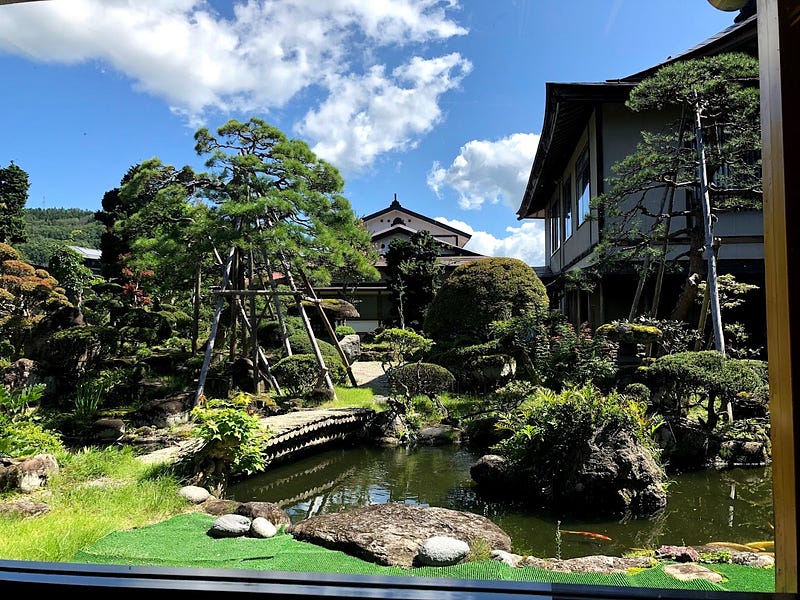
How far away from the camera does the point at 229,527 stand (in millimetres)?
3615

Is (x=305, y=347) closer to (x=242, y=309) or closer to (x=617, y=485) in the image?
(x=242, y=309)

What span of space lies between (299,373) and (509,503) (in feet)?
14.9

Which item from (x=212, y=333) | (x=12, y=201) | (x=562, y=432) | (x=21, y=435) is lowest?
(x=21, y=435)

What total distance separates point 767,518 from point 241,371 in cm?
677

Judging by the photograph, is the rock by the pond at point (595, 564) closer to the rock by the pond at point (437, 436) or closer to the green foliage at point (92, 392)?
the rock by the pond at point (437, 436)

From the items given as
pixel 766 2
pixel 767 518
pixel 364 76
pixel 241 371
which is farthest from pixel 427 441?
pixel 766 2

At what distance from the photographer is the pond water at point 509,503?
3859 mm

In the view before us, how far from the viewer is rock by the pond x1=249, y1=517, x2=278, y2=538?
144 inches

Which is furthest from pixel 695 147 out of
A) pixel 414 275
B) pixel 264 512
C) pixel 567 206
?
pixel 414 275

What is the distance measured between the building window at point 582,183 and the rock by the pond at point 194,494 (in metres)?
7.61

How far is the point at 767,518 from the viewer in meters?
4.03

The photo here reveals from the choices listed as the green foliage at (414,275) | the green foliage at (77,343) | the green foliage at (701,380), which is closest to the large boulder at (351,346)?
the green foliage at (414,275)

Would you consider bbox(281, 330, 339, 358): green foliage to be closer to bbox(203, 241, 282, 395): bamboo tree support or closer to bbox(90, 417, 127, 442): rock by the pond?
bbox(203, 241, 282, 395): bamboo tree support

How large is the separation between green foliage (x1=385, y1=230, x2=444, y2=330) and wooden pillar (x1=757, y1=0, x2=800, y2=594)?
1251 cm
